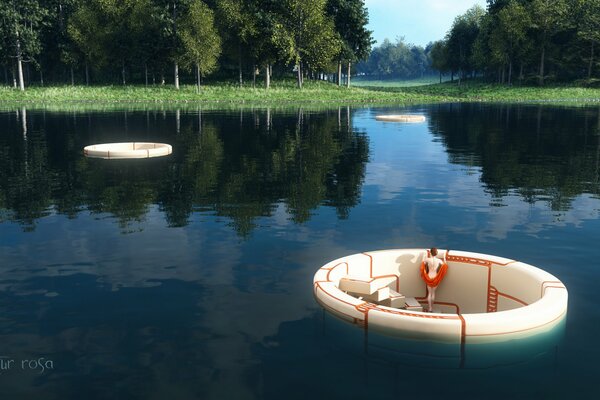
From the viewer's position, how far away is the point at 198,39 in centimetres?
13288

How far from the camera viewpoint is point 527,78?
572 ft

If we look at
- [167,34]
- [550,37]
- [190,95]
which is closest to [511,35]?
[550,37]

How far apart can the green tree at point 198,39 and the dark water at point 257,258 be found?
77.9 m

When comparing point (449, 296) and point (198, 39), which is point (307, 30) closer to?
point (198, 39)

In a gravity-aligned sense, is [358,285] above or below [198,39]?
below

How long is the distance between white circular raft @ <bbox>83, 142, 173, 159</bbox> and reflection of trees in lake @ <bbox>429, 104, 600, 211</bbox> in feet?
84.6

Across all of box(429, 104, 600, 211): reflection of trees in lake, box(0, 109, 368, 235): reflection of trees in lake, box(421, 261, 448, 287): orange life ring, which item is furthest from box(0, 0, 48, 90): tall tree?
box(421, 261, 448, 287): orange life ring

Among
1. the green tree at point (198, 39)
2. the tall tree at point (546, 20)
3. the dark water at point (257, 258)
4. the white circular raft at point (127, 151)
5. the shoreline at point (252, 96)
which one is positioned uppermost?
the tall tree at point (546, 20)

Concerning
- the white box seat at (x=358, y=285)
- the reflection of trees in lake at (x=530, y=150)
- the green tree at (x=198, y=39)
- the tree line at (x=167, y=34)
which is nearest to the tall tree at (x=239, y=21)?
the tree line at (x=167, y=34)

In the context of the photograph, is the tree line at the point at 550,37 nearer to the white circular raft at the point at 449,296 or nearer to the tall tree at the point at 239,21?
the tall tree at the point at 239,21

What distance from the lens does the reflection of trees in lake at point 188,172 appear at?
1320 inches

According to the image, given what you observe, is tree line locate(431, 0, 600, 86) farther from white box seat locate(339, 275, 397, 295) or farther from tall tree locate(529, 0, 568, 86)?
white box seat locate(339, 275, 397, 295)

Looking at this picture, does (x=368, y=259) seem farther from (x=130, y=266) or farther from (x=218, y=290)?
(x=130, y=266)

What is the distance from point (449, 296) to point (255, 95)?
123060 millimetres
